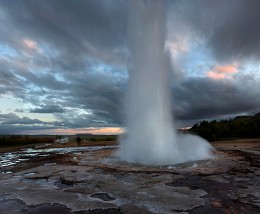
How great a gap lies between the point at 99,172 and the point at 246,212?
8.28 m

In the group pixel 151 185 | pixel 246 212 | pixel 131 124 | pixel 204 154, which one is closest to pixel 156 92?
pixel 131 124

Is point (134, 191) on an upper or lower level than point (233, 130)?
lower

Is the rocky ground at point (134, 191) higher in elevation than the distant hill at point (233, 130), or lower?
lower

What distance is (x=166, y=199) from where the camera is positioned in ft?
27.9

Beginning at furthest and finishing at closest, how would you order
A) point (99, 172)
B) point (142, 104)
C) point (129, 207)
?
point (142, 104), point (99, 172), point (129, 207)

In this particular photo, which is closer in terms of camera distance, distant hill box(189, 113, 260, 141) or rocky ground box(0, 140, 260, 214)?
rocky ground box(0, 140, 260, 214)

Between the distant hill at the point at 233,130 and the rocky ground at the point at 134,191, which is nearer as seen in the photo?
the rocky ground at the point at 134,191

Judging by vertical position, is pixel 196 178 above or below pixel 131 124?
below

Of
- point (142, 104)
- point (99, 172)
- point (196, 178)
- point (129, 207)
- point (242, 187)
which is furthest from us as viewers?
point (142, 104)

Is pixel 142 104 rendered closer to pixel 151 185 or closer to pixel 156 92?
pixel 156 92

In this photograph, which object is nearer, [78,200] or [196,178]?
[78,200]

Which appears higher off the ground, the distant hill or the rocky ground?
the distant hill

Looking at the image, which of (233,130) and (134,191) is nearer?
(134,191)

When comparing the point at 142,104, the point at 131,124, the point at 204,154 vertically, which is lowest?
the point at 204,154
